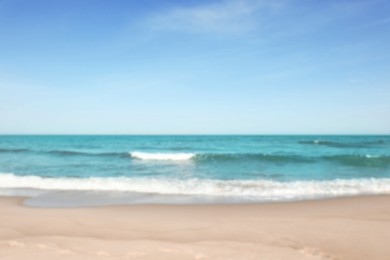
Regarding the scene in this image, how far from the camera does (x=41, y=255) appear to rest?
4.31m

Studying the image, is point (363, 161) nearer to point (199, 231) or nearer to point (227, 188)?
point (227, 188)

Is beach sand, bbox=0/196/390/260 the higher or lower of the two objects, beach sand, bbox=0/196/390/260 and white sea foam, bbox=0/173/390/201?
the higher

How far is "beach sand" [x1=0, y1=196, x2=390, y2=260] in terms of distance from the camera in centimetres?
451

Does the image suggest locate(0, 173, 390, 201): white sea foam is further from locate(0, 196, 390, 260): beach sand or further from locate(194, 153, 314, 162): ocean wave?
locate(194, 153, 314, 162): ocean wave

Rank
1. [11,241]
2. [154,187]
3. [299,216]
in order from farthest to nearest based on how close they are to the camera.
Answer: [154,187] → [299,216] → [11,241]

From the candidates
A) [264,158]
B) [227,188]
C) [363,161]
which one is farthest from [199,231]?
[264,158]

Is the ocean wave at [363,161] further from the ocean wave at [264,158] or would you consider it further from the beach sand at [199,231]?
the beach sand at [199,231]

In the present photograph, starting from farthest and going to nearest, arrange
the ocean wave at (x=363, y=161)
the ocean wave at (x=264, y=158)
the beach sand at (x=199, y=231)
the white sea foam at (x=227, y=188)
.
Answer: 1. the ocean wave at (x=264, y=158)
2. the ocean wave at (x=363, y=161)
3. the white sea foam at (x=227, y=188)
4. the beach sand at (x=199, y=231)

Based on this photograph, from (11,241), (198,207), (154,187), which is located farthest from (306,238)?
(154,187)

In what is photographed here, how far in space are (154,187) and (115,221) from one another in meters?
4.75

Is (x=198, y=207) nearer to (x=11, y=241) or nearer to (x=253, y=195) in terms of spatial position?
(x=253, y=195)

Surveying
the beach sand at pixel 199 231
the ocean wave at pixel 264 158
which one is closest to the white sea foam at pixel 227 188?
the beach sand at pixel 199 231

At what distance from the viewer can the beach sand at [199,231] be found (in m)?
4.51

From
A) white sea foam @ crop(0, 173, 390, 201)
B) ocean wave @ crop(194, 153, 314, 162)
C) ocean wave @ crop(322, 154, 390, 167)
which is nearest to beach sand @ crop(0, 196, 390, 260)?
white sea foam @ crop(0, 173, 390, 201)
